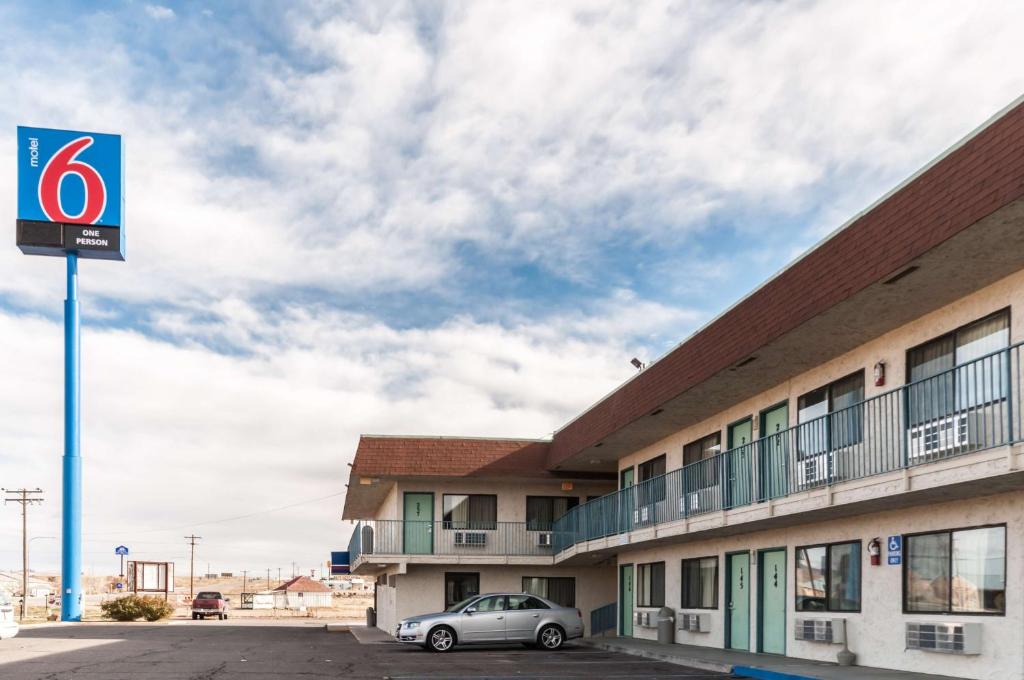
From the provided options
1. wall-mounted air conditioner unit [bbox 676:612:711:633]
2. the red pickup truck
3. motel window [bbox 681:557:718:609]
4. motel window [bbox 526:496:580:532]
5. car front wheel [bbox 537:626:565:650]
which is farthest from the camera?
the red pickup truck

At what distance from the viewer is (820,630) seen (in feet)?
64.7

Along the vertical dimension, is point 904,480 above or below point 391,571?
above

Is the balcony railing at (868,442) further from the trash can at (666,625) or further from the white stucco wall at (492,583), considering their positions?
the white stucco wall at (492,583)

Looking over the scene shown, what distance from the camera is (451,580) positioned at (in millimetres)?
35438

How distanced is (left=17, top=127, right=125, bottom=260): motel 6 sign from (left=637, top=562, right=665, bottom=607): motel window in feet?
75.3

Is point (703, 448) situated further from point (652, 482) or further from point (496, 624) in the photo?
point (496, 624)

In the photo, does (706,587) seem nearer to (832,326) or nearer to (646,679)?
(646,679)

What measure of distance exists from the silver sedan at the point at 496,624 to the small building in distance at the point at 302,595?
68728 mm

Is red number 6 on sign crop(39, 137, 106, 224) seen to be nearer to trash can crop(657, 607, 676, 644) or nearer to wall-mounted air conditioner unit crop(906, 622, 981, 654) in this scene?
trash can crop(657, 607, 676, 644)

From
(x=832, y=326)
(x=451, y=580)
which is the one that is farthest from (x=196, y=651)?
(x=832, y=326)

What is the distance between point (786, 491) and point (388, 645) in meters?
14.1

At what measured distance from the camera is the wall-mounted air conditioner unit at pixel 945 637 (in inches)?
612

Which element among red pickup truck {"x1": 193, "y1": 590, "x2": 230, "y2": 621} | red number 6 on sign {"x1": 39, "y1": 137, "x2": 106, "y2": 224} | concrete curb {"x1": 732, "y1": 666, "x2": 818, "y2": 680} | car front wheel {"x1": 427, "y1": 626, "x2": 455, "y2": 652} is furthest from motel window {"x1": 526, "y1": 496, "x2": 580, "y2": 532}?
red pickup truck {"x1": 193, "y1": 590, "x2": 230, "y2": 621}

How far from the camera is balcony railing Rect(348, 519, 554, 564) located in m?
34.2
